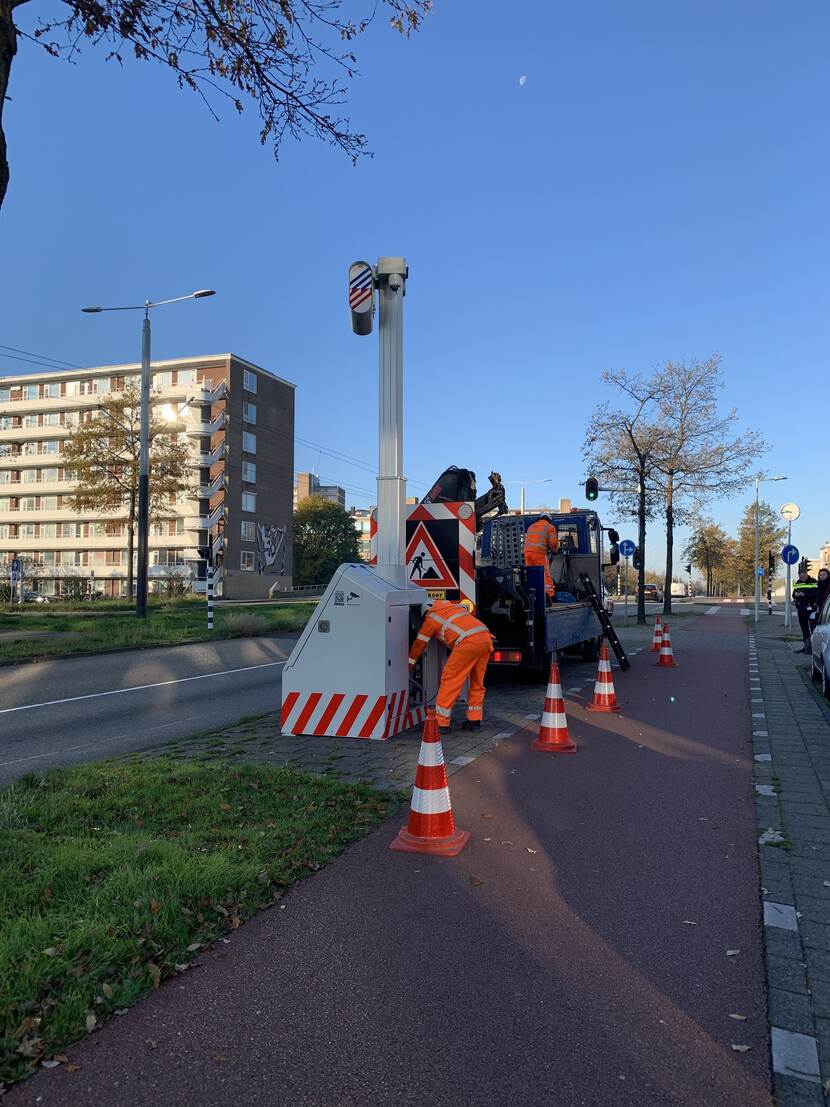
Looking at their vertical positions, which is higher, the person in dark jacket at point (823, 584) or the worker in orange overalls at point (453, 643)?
the person in dark jacket at point (823, 584)

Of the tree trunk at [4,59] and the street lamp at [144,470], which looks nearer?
the tree trunk at [4,59]

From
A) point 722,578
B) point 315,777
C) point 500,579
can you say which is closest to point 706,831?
point 315,777

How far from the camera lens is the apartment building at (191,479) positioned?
6341 centimetres

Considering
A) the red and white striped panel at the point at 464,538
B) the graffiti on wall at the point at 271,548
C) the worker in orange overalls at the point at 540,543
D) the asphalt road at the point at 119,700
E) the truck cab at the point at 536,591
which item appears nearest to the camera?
the asphalt road at the point at 119,700

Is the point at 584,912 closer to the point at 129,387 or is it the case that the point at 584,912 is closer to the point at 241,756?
the point at 241,756

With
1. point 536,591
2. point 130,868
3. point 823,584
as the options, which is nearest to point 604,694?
point 536,591

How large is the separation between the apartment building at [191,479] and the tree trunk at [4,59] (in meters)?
57.1

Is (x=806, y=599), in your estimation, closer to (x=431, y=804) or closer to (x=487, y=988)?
(x=431, y=804)

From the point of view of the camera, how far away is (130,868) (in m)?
3.76

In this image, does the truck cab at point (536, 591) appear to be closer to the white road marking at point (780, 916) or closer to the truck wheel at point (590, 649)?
the truck wheel at point (590, 649)

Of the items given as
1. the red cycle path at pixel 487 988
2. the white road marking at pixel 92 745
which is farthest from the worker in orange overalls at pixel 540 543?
the red cycle path at pixel 487 988

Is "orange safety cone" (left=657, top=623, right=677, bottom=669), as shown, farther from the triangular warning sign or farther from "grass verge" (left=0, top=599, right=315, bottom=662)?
"grass verge" (left=0, top=599, right=315, bottom=662)

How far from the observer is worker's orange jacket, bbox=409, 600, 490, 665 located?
743 cm

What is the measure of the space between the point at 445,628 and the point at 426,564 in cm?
175
